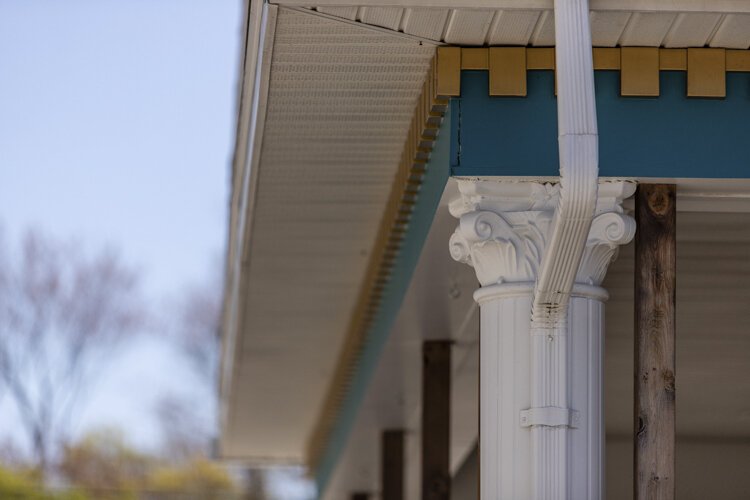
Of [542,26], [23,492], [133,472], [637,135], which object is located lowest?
[23,492]

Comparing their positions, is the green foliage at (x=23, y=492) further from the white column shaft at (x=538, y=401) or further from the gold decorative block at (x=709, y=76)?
the gold decorative block at (x=709, y=76)

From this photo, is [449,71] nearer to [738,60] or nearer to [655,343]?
[738,60]

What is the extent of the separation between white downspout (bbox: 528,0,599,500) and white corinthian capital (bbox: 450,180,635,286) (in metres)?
0.23

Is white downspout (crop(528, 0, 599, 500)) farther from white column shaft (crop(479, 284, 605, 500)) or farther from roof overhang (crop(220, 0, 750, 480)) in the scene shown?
roof overhang (crop(220, 0, 750, 480))

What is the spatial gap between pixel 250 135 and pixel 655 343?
242 cm

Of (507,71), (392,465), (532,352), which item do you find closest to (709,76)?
(507,71)

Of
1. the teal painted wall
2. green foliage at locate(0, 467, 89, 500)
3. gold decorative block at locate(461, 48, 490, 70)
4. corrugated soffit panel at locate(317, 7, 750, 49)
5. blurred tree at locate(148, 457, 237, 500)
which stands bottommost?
green foliage at locate(0, 467, 89, 500)

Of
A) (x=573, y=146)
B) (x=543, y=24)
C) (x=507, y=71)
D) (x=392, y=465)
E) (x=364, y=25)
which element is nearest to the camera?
(x=573, y=146)

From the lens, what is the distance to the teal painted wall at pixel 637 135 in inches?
241

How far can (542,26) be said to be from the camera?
19.7ft

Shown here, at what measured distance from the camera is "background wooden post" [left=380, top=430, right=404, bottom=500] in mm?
13102

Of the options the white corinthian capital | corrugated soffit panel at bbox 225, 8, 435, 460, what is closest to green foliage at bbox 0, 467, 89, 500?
corrugated soffit panel at bbox 225, 8, 435, 460

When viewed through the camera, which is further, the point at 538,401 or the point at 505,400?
the point at 505,400

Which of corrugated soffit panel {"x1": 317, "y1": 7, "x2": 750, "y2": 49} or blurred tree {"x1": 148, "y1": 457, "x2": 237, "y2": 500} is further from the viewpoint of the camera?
blurred tree {"x1": 148, "y1": 457, "x2": 237, "y2": 500}
